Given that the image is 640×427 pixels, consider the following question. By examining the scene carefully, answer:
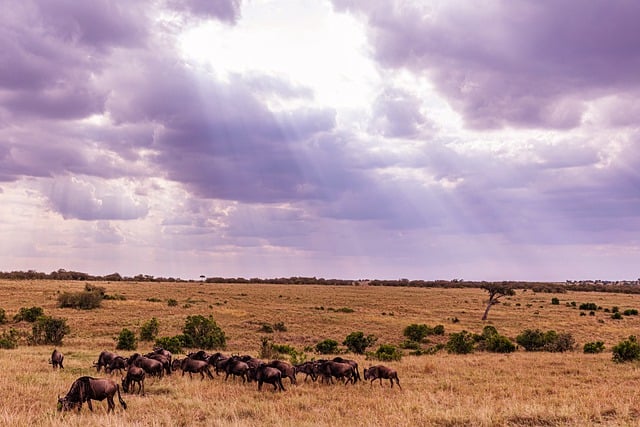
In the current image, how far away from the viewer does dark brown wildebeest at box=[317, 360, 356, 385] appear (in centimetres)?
1836

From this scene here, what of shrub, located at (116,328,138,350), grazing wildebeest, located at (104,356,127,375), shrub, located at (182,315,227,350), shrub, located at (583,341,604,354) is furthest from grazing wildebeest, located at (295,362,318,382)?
shrub, located at (583,341,604,354)

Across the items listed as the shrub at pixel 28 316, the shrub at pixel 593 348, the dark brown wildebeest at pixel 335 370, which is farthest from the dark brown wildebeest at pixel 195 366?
the shrub at pixel 28 316

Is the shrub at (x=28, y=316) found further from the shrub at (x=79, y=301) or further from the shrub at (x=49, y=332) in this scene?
the shrub at (x=49, y=332)

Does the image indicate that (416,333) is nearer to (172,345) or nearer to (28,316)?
(172,345)

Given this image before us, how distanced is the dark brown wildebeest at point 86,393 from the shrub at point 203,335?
18.4 metres

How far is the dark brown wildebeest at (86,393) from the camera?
12898mm

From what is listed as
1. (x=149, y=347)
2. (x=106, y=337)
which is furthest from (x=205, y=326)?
(x=106, y=337)

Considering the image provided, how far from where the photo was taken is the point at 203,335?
32562 millimetres

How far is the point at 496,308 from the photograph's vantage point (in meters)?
72.8

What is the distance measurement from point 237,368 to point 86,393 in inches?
257

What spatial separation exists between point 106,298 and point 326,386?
57461 millimetres

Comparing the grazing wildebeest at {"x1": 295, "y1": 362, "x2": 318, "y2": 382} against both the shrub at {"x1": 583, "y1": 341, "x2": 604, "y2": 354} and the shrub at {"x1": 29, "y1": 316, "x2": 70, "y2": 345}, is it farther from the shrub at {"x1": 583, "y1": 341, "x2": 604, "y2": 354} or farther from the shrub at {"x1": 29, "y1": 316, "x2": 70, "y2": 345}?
the shrub at {"x1": 583, "y1": 341, "x2": 604, "y2": 354}

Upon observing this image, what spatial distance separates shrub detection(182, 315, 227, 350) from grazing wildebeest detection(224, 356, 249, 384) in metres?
12.9

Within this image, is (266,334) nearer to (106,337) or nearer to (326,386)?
(106,337)
